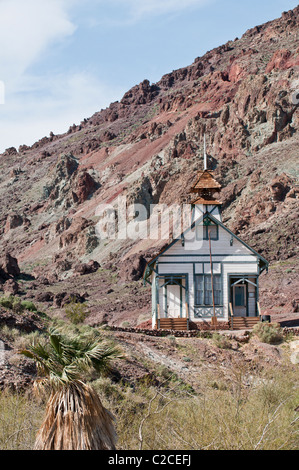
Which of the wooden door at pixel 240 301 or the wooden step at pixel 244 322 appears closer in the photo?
the wooden step at pixel 244 322

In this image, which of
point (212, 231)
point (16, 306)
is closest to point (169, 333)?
point (212, 231)

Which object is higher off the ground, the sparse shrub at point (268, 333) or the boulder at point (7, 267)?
the boulder at point (7, 267)

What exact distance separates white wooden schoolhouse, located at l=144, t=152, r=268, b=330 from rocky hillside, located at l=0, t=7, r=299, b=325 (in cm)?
521

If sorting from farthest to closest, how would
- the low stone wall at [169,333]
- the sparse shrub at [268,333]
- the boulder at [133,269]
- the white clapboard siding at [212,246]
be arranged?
1. the boulder at [133,269]
2. the white clapboard siding at [212,246]
3. the low stone wall at [169,333]
4. the sparse shrub at [268,333]

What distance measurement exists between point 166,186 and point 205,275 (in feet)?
164

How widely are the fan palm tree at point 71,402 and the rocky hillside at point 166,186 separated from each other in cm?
2298

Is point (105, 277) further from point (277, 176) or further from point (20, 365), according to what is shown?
point (20, 365)

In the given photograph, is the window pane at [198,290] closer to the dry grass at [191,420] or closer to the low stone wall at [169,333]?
the low stone wall at [169,333]

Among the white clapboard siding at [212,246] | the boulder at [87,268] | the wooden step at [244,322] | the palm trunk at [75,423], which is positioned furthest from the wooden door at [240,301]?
the boulder at [87,268]

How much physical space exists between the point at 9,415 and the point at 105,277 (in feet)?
162

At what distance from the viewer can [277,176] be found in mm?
61812

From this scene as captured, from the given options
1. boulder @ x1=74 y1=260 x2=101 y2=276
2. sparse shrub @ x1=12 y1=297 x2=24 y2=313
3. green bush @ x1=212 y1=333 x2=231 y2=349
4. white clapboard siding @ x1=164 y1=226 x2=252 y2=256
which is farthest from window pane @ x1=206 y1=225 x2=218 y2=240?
boulder @ x1=74 y1=260 x2=101 y2=276

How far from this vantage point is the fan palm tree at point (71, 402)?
8648 mm


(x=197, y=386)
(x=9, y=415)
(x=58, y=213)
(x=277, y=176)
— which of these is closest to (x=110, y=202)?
(x=58, y=213)
